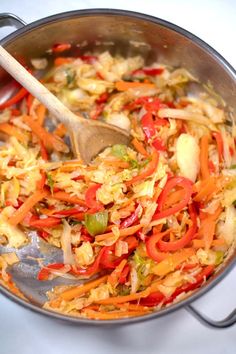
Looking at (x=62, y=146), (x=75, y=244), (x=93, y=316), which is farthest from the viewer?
(x=62, y=146)

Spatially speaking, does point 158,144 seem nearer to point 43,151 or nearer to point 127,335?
point 43,151

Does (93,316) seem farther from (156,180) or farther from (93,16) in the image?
(93,16)

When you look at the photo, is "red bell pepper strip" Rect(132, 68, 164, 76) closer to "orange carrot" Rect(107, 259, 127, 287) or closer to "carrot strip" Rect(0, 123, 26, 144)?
"carrot strip" Rect(0, 123, 26, 144)

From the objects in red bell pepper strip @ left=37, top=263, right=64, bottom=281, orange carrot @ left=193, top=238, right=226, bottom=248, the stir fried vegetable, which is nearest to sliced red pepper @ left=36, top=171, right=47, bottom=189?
the stir fried vegetable

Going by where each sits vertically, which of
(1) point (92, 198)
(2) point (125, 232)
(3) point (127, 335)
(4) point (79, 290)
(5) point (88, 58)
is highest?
(5) point (88, 58)

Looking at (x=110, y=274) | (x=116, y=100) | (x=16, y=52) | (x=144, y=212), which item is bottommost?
(x=110, y=274)

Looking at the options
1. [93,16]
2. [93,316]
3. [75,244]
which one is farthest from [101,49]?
[93,316]

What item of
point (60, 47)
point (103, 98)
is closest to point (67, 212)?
point (103, 98)
